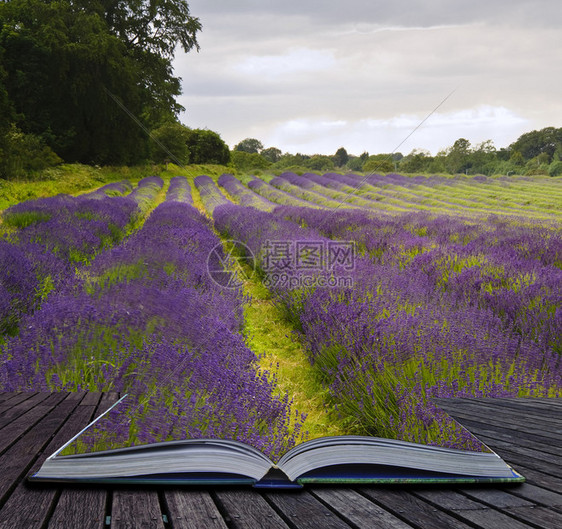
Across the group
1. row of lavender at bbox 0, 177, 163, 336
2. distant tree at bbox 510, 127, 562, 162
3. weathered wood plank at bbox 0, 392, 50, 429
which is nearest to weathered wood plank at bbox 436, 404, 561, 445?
weathered wood plank at bbox 0, 392, 50, 429

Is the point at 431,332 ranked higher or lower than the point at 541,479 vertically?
→ lower

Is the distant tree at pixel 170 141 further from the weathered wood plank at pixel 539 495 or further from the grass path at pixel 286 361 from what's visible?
the weathered wood plank at pixel 539 495

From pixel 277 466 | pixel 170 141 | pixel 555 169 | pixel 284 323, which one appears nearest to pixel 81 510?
pixel 277 466

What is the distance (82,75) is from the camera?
20.0 meters

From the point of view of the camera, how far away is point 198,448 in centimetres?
102

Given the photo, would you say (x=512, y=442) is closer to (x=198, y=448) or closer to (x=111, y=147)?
(x=198, y=448)

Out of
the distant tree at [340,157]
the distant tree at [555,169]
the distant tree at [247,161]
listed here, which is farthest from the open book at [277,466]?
the distant tree at [340,157]

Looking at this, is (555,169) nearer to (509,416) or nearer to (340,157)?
(509,416)

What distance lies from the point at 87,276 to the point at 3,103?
17.8 metres

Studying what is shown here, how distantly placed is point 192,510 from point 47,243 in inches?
212

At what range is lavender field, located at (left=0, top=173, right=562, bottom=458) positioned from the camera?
2096mm

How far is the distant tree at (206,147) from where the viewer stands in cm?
3384

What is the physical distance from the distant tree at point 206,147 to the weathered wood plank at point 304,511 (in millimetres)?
34367

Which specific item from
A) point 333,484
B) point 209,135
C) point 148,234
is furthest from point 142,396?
point 209,135
